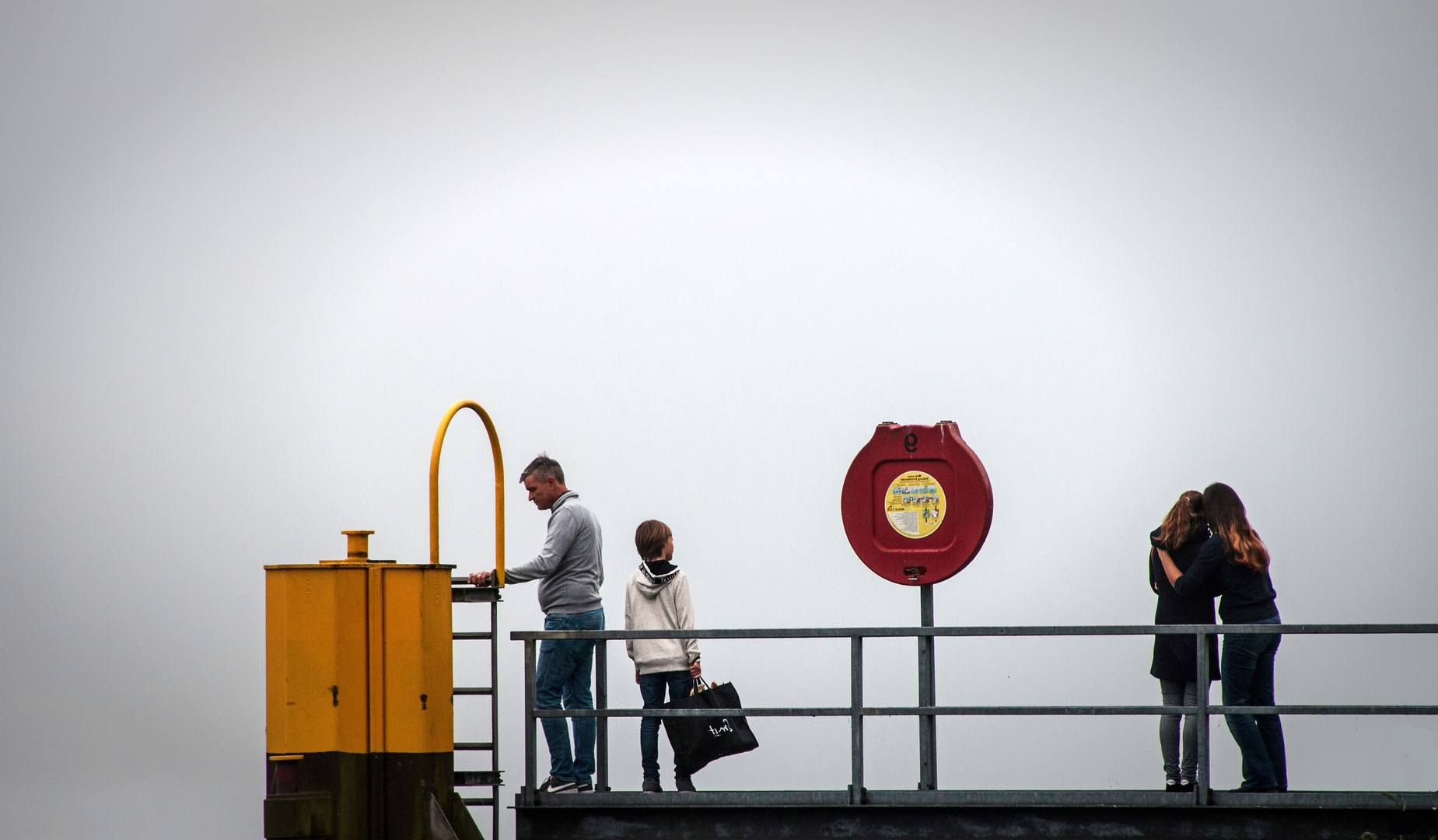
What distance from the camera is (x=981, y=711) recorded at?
7555mm

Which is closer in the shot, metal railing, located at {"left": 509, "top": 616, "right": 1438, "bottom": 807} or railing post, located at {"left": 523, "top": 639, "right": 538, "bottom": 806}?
metal railing, located at {"left": 509, "top": 616, "right": 1438, "bottom": 807}

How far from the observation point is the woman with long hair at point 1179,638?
7941 mm

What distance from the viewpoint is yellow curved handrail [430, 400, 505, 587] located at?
25.6 ft

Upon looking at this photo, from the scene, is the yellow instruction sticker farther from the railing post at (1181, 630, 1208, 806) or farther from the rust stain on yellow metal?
the rust stain on yellow metal

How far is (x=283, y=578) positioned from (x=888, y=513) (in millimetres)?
3235

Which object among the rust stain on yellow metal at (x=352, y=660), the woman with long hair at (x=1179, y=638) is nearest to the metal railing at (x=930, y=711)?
the woman with long hair at (x=1179, y=638)

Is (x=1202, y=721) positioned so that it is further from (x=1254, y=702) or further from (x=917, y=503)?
(x=917, y=503)

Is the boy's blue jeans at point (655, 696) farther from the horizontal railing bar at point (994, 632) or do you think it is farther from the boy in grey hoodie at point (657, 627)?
the horizontal railing bar at point (994, 632)

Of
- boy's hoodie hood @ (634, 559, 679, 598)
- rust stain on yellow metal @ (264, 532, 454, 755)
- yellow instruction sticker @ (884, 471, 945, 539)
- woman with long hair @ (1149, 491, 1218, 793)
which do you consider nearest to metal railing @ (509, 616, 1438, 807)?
woman with long hair @ (1149, 491, 1218, 793)

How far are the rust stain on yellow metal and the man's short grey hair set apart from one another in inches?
47.7

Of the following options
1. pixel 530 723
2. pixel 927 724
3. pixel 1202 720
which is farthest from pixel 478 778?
pixel 1202 720

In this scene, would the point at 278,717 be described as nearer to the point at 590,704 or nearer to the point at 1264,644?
the point at 590,704

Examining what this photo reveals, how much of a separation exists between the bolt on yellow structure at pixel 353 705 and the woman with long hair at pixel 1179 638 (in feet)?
12.7

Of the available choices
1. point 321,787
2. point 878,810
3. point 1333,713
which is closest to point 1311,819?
point 1333,713
